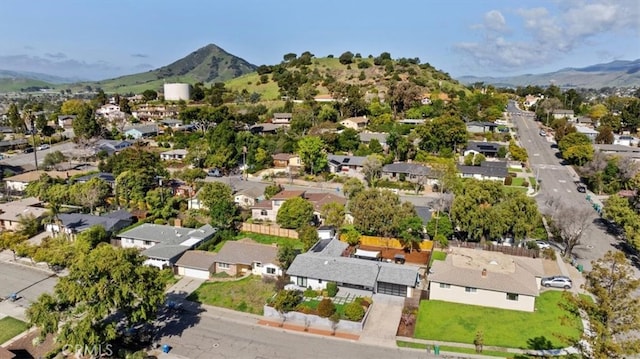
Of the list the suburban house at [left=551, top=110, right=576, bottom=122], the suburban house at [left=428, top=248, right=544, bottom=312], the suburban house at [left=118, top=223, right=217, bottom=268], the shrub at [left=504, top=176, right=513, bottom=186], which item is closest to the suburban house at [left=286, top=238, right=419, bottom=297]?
the suburban house at [left=428, top=248, right=544, bottom=312]

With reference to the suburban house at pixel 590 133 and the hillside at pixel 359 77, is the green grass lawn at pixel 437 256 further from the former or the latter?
the hillside at pixel 359 77

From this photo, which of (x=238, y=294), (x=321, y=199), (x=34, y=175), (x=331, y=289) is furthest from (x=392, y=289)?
(x=34, y=175)

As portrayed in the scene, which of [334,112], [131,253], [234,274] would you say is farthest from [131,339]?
[334,112]

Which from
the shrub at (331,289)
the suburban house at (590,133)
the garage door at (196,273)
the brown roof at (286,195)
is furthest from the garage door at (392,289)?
the suburban house at (590,133)

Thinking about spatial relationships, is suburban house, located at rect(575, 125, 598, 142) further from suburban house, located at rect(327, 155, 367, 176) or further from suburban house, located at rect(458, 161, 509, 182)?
suburban house, located at rect(327, 155, 367, 176)

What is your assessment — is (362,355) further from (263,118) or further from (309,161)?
(263,118)

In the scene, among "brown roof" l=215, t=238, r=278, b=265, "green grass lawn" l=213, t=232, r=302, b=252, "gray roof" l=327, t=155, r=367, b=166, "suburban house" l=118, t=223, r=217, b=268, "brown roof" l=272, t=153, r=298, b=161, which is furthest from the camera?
"brown roof" l=272, t=153, r=298, b=161

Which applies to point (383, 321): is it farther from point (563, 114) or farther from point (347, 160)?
point (563, 114)
